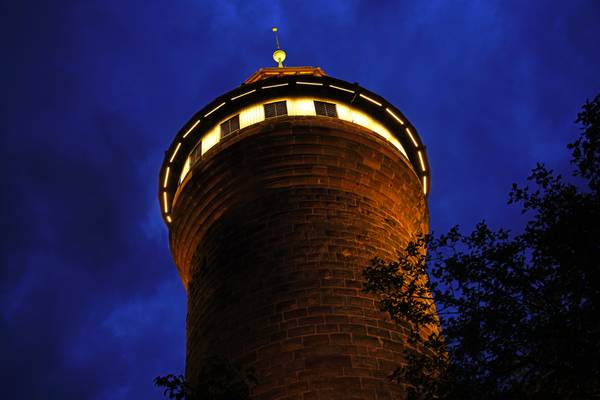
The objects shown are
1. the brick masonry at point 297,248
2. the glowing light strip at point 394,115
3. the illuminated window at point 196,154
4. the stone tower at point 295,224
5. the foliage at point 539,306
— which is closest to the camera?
the foliage at point 539,306

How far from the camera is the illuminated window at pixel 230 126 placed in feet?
51.3

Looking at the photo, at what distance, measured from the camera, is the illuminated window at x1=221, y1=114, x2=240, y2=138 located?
51.3ft

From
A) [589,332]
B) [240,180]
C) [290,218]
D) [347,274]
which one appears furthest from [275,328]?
[589,332]

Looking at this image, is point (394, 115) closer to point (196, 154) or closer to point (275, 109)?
point (275, 109)

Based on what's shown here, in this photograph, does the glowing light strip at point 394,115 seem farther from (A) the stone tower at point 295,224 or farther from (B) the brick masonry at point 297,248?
(B) the brick masonry at point 297,248

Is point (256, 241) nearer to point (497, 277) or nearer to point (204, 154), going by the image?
point (204, 154)

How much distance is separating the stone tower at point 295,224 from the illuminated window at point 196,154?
5 cm

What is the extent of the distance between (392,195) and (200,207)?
439cm

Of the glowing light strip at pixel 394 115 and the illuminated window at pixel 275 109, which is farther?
the glowing light strip at pixel 394 115

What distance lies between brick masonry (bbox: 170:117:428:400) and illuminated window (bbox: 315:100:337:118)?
89cm

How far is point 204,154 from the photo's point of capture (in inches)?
Answer: 603

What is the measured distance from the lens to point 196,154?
53.2ft

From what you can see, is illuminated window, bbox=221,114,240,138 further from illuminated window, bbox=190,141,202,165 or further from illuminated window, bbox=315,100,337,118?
illuminated window, bbox=315,100,337,118

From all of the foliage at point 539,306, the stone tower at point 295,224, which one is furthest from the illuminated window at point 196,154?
the foliage at point 539,306
